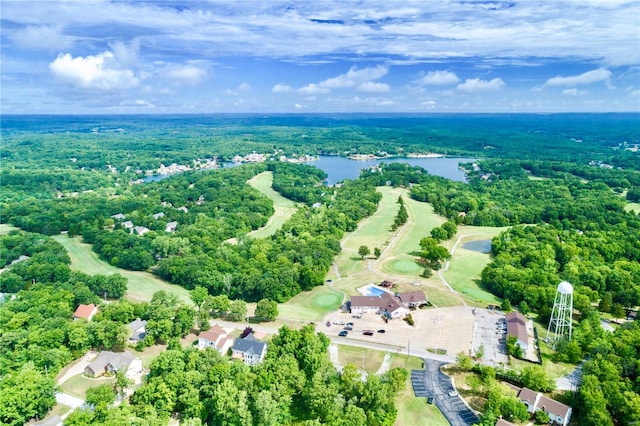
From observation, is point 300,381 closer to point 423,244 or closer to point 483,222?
point 423,244

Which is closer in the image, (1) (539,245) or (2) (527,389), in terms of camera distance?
(2) (527,389)

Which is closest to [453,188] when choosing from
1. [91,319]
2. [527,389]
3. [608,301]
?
[608,301]

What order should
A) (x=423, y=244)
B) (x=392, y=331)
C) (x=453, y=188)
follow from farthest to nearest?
(x=453, y=188) → (x=423, y=244) → (x=392, y=331)

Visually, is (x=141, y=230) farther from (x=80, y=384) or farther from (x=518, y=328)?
(x=518, y=328)

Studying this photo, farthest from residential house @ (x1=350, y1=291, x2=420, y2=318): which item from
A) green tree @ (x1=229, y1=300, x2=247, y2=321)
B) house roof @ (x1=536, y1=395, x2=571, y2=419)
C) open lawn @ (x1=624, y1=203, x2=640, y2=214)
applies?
open lawn @ (x1=624, y1=203, x2=640, y2=214)

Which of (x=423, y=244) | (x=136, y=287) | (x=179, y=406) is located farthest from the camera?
(x=423, y=244)

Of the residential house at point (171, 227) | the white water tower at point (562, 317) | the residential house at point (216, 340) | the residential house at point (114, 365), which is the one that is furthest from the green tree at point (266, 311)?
the residential house at point (171, 227)

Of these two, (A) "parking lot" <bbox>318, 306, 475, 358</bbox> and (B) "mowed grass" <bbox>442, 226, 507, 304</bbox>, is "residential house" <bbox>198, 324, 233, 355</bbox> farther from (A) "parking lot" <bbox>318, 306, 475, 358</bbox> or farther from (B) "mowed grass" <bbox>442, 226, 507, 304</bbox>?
(B) "mowed grass" <bbox>442, 226, 507, 304</bbox>
